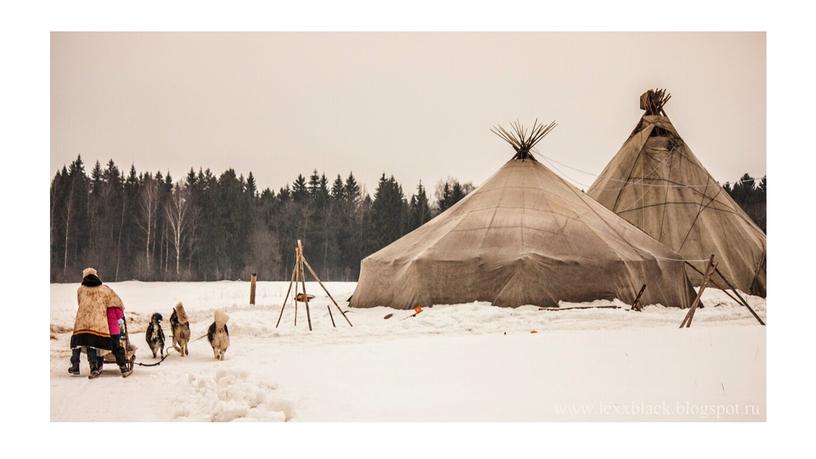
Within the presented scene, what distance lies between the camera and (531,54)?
7.88 m

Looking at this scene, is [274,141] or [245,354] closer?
[245,354]

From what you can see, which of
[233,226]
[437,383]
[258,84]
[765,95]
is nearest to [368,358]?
[437,383]

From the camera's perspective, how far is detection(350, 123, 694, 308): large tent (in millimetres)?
10094

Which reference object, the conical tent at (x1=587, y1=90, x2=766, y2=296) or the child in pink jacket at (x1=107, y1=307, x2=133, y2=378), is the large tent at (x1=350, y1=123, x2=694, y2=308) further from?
the child in pink jacket at (x1=107, y1=307, x2=133, y2=378)

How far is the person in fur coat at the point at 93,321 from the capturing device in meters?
A: 5.98

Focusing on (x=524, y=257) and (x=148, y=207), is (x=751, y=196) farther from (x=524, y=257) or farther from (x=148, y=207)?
(x=148, y=207)

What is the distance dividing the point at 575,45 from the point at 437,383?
390 cm

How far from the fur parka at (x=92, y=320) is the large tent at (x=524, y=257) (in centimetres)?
499

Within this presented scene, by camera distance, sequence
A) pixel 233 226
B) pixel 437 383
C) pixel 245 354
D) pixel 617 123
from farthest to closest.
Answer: pixel 233 226, pixel 617 123, pixel 245 354, pixel 437 383

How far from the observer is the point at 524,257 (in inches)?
396

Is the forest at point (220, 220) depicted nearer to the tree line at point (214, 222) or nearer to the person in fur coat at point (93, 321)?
the tree line at point (214, 222)

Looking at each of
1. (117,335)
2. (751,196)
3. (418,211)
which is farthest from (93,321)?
(418,211)

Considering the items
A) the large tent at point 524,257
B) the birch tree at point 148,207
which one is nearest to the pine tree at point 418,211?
the birch tree at point 148,207

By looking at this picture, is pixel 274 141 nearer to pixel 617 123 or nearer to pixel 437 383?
pixel 617 123
